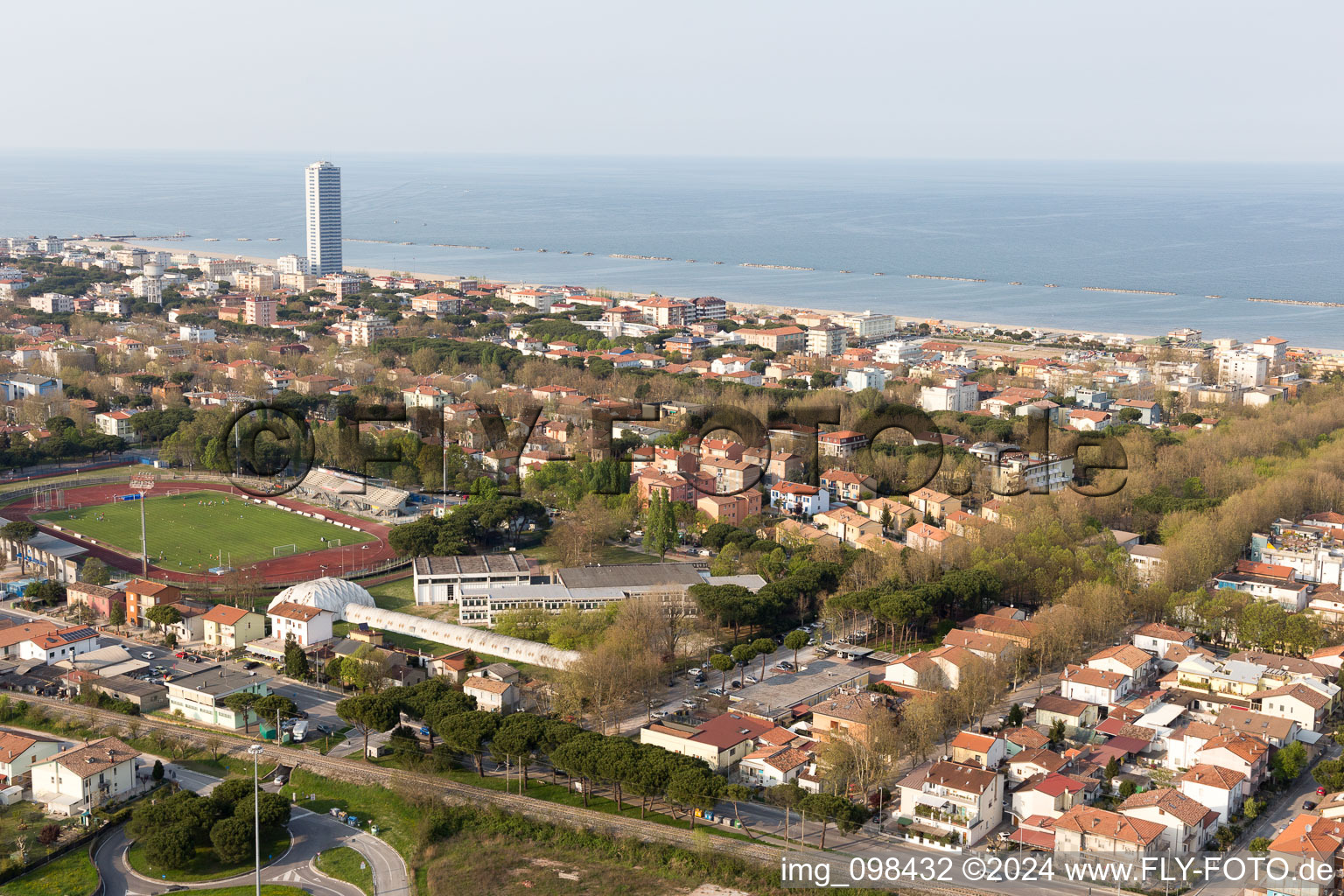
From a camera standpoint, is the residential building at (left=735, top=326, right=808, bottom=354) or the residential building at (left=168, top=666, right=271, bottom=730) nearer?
the residential building at (left=168, top=666, right=271, bottom=730)

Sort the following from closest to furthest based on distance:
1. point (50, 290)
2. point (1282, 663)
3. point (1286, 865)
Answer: point (1286, 865) → point (1282, 663) → point (50, 290)

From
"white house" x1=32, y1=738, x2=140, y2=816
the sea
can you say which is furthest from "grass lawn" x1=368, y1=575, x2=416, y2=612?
the sea

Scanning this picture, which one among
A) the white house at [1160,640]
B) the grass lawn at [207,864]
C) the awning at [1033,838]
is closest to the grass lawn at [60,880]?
the grass lawn at [207,864]

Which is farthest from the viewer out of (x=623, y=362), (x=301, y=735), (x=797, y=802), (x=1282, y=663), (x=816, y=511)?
(x=623, y=362)

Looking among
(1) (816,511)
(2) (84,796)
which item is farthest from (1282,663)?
(2) (84,796)

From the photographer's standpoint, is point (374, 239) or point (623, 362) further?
point (374, 239)

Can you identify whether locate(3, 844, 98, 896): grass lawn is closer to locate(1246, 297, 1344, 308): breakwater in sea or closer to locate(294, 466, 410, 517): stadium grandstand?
locate(294, 466, 410, 517): stadium grandstand

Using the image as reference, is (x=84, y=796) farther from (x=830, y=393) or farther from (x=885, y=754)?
(x=830, y=393)

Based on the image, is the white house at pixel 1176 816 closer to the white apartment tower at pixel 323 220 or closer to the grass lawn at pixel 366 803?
the grass lawn at pixel 366 803
